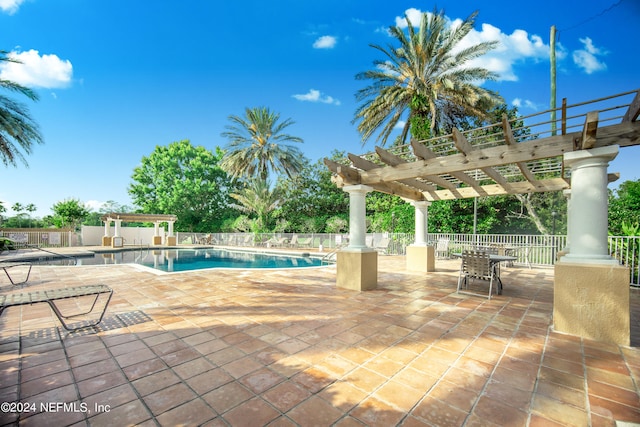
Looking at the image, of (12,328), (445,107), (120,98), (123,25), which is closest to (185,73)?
(123,25)

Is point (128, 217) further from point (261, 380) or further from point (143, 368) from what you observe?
point (261, 380)

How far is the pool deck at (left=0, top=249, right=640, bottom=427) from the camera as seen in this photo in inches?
78.6

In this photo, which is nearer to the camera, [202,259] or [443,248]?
[443,248]

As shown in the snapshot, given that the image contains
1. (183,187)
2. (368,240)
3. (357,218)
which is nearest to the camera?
(357,218)

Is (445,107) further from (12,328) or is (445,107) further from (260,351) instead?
(12,328)

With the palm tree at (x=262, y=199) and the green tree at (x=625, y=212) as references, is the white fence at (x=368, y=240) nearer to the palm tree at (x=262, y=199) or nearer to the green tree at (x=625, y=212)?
the palm tree at (x=262, y=199)

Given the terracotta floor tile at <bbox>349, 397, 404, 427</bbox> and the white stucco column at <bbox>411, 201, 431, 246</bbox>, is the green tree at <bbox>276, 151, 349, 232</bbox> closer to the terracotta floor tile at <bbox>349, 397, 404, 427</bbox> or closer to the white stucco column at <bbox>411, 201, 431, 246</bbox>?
the white stucco column at <bbox>411, 201, 431, 246</bbox>

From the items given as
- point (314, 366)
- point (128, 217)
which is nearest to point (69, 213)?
point (128, 217)

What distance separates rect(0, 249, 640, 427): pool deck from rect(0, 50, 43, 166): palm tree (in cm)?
1172

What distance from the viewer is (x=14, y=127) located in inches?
446

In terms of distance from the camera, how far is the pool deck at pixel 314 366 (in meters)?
2.00

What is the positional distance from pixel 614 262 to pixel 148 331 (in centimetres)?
631

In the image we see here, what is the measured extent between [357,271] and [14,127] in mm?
15670

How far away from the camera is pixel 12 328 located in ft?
12.1
